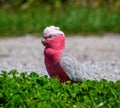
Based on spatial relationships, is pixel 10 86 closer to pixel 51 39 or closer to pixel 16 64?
pixel 51 39

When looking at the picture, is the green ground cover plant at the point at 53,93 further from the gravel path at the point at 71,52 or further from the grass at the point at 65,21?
the grass at the point at 65,21

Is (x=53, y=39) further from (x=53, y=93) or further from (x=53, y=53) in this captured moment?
(x=53, y=93)

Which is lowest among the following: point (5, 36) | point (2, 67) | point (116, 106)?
point (116, 106)

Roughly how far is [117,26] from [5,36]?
225cm

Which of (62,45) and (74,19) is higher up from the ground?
(74,19)

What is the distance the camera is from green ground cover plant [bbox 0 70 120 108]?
4957mm

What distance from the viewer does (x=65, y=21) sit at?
13.1 meters

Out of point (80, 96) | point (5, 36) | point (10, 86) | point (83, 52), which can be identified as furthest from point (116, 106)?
point (5, 36)

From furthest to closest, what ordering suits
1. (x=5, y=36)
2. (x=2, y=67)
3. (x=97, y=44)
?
(x=5, y=36) < (x=97, y=44) < (x=2, y=67)

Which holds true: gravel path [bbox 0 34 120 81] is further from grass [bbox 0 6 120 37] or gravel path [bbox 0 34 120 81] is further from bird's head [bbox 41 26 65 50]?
bird's head [bbox 41 26 65 50]

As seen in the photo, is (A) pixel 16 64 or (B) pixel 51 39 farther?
(A) pixel 16 64

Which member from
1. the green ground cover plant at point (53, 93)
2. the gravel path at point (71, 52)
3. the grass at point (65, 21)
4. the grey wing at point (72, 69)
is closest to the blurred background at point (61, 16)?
the grass at point (65, 21)

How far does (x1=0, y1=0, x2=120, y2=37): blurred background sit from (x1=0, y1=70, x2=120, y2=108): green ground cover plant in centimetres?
719

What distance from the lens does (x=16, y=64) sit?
28.8ft
